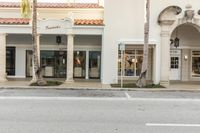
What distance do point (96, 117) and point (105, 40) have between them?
49.6 ft

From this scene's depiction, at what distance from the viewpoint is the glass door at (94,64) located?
30.6 m

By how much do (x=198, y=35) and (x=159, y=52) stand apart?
454 centimetres

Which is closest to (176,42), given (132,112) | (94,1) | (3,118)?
(94,1)

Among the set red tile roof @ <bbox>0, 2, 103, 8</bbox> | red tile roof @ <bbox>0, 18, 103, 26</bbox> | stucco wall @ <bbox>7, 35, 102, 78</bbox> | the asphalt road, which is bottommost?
the asphalt road

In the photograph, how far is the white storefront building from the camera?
26.7m

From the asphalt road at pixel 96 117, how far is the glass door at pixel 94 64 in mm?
14564

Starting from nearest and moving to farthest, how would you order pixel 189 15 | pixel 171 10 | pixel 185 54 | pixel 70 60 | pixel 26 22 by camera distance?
pixel 171 10 → pixel 189 15 → pixel 26 22 → pixel 70 60 → pixel 185 54

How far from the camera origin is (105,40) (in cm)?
2683

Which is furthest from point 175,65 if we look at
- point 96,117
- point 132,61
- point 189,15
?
point 96,117

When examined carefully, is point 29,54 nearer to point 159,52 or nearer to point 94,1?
point 94,1

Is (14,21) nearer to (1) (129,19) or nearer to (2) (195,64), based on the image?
(1) (129,19)

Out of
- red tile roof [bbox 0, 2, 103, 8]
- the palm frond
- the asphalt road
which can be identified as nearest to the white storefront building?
red tile roof [bbox 0, 2, 103, 8]

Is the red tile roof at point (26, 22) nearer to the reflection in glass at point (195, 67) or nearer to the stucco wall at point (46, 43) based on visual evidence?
the stucco wall at point (46, 43)

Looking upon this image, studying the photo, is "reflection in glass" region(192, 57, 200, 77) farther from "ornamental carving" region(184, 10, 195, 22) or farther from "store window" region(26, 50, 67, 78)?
"store window" region(26, 50, 67, 78)
